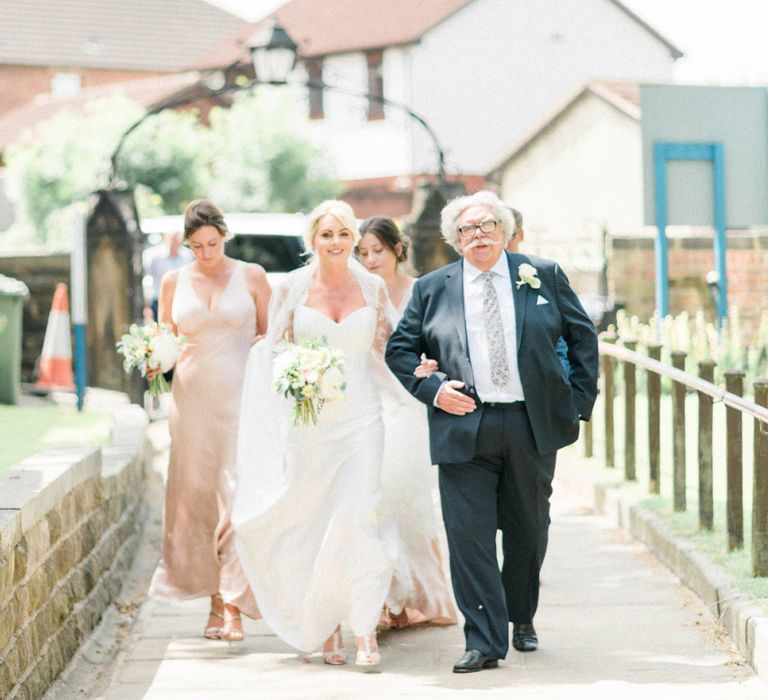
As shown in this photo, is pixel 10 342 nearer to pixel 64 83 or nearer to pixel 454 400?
pixel 454 400

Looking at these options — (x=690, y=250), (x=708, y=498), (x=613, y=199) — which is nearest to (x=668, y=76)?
(x=613, y=199)

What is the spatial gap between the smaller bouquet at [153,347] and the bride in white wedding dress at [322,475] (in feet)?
1.86

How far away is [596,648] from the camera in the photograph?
7059 millimetres

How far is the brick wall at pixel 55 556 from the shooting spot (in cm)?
578

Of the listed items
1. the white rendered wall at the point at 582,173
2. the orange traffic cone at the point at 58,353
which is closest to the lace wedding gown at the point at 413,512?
the orange traffic cone at the point at 58,353

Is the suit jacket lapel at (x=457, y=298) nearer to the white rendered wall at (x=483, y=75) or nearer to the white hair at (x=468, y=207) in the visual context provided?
the white hair at (x=468, y=207)

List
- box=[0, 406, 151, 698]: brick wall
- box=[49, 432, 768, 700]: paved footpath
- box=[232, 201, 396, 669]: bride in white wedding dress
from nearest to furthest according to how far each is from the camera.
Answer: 1. box=[0, 406, 151, 698]: brick wall
2. box=[49, 432, 768, 700]: paved footpath
3. box=[232, 201, 396, 669]: bride in white wedding dress

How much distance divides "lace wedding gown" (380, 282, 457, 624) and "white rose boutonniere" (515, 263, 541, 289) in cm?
104

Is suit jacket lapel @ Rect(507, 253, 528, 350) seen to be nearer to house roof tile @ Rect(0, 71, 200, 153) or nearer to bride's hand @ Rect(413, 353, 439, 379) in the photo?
bride's hand @ Rect(413, 353, 439, 379)

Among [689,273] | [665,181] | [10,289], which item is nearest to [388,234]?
[665,181]

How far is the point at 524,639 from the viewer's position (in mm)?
6934

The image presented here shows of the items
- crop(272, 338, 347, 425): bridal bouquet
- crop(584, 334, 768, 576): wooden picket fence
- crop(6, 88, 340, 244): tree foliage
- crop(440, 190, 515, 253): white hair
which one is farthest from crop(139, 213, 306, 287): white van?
crop(6, 88, 340, 244): tree foliage

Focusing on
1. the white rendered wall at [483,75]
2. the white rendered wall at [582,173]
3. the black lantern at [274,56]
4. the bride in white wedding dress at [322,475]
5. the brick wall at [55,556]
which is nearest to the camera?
the brick wall at [55,556]

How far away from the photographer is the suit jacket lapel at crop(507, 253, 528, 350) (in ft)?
21.4
